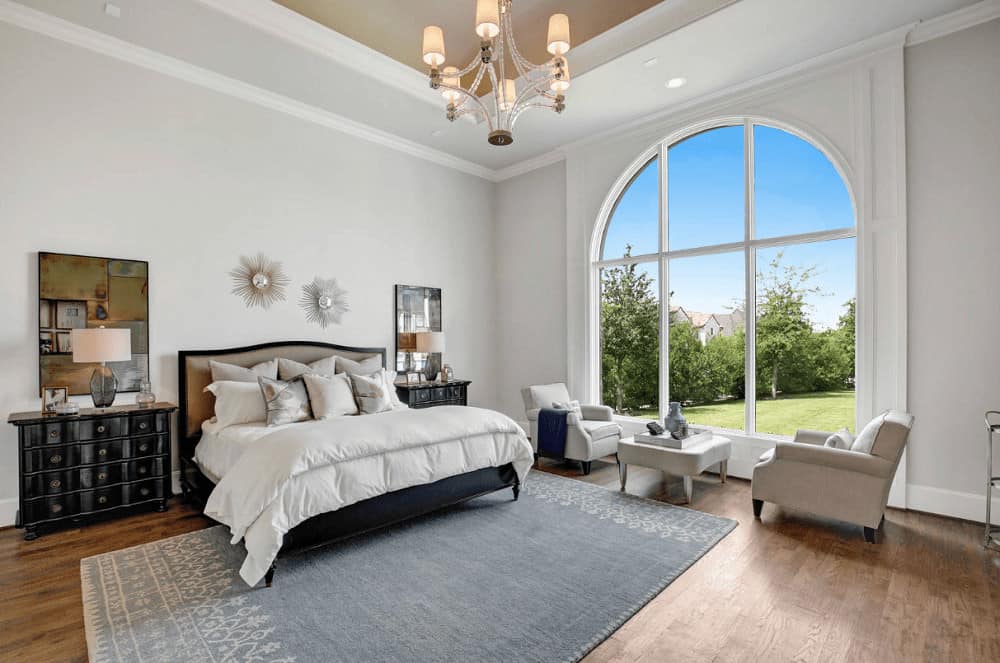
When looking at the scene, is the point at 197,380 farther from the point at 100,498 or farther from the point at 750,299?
the point at 750,299

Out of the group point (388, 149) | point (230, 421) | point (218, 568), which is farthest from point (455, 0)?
point (218, 568)

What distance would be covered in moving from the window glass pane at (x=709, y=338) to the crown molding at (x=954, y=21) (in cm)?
205

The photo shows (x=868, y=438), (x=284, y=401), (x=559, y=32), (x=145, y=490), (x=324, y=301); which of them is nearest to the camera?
(x=559, y=32)

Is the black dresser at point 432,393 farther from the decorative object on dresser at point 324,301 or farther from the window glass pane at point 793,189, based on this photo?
the window glass pane at point 793,189

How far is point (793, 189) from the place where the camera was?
4.75 meters

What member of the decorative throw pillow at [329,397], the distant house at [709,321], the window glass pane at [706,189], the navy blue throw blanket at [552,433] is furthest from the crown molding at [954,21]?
the decorative throw pillow at [329,397]

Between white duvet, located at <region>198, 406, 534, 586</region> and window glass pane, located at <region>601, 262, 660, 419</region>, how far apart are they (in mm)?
2621

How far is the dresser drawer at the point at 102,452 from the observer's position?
3.59 m

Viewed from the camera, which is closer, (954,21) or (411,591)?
(411,591)

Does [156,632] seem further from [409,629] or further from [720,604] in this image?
[720,604]

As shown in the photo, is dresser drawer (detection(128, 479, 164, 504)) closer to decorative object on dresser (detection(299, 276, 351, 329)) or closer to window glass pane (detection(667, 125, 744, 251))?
decorative object on dresser (detection(299, 276, 351, 329))

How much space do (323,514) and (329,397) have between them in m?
1.37

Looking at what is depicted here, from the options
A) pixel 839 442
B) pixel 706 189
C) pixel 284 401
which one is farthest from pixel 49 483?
pixel 706 189

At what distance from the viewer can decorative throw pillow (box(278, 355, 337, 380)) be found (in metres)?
4.64
